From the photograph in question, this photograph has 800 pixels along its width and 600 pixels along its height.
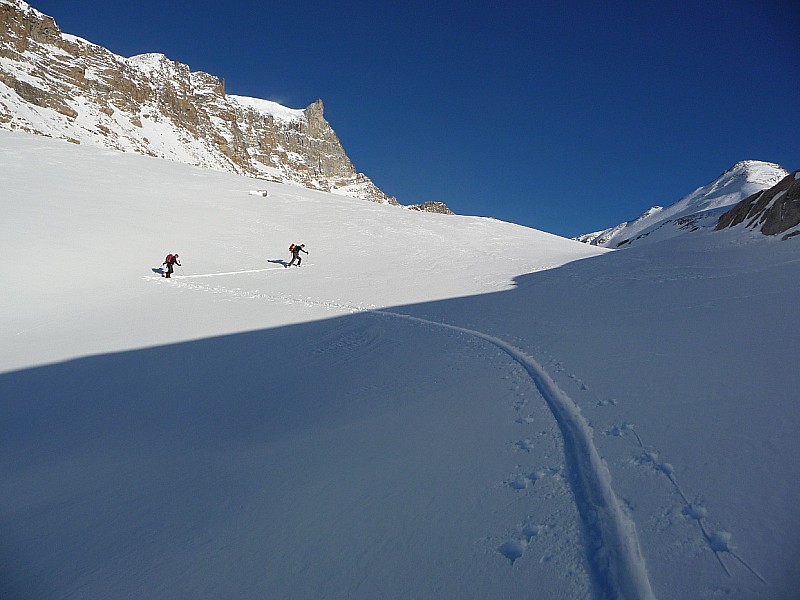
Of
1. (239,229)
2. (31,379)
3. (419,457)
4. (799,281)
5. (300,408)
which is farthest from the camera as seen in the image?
(239,229)

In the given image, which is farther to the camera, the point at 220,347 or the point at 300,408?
the point at 220,347

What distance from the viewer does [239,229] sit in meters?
22.2

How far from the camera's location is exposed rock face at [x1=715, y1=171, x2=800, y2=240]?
12366 millimetres

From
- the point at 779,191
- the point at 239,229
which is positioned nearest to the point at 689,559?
the point at 779,191

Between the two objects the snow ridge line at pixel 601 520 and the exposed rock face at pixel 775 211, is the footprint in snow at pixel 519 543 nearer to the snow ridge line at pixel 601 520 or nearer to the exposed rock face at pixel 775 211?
the snow ridge line at pixel 601 520

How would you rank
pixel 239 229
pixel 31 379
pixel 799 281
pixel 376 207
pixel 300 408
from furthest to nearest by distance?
pixel 376 207, pixel 239 229, pixel 799 281, pixel 31 379, pixel 300 408

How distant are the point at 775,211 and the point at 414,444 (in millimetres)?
15206

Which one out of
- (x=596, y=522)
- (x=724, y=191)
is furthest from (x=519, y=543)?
(x=724, y=191)

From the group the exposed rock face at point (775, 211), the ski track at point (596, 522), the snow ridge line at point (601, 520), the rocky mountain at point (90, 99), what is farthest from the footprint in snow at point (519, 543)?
the rocky mountain at point (90, 99)

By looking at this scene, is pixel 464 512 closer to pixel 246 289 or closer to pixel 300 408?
pixel 300 408

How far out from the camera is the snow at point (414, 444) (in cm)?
263

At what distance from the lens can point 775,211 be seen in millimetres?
13180

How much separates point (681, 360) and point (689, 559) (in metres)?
3.66

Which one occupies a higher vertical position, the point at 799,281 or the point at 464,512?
the point at 799,281
